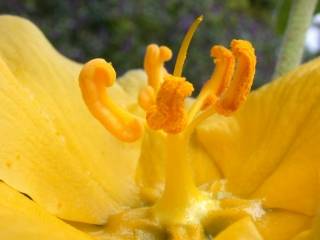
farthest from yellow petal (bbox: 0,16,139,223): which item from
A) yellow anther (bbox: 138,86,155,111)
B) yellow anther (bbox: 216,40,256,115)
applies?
yellow anther (bbox: 216,40,256,115)

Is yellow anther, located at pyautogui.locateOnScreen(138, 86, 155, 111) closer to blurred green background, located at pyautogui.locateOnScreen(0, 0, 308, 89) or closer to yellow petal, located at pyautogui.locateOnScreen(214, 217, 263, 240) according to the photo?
yellow petal, located at pyautogui.locateOnScreen(214, 217, 263, 240)

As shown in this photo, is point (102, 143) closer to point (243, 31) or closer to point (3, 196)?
point (3, 196)

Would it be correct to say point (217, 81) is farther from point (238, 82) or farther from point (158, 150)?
point (158, 150)

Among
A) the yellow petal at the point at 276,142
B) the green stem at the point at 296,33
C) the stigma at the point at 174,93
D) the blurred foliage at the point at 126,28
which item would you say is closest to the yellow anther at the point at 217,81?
the stigma at the point at 174,93

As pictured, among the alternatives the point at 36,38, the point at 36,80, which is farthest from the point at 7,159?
the point at 36,38

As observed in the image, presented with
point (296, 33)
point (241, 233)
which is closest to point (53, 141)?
point (241, 233)
